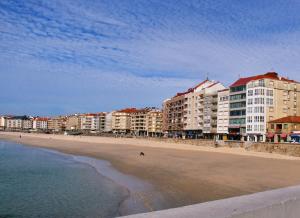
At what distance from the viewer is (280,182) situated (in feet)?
73.1

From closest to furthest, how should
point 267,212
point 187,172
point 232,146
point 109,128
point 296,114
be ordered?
point 267,212 < point 187,172 < point 232,146 < point 296,114 < point 109,128

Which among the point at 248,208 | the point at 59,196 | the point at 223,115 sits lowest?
the point at 59,196

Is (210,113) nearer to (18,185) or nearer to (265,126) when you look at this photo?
(265,126)

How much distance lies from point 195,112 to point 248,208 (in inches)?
4144

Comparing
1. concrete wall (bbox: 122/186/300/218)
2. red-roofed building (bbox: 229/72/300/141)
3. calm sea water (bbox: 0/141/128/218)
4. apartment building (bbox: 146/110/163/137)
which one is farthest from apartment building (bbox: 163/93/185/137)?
concrete wall (bbox: 122/186/300/218)

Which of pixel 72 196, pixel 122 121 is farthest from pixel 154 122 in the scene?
pixel 72 196

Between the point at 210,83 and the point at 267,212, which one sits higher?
the point at 210,83

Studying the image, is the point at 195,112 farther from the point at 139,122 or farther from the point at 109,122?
the point at 109,122

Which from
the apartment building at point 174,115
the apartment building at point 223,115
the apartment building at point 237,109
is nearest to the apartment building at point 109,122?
the apartment building at point 174,115

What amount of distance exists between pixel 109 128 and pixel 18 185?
175m

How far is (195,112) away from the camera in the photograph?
352 feet

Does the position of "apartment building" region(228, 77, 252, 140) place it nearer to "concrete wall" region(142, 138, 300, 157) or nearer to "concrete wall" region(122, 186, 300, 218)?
"concrete wall" region(142, 138, 300, 157)

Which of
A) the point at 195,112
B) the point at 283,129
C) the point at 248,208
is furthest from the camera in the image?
the point at 195,112

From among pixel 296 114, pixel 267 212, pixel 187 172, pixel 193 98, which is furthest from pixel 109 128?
pixel 267 212
